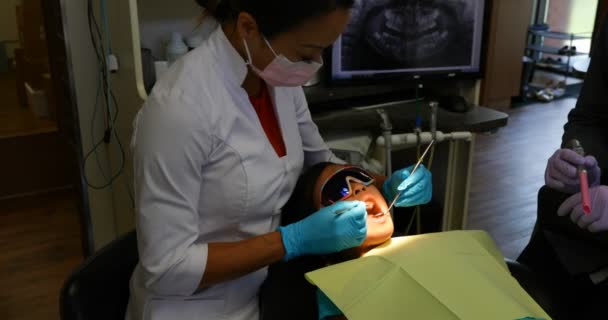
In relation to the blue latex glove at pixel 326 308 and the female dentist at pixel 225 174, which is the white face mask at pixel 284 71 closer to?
the female dentist at pixel 225 174

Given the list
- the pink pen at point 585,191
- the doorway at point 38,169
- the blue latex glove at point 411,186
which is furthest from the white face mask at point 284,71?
the doorway at point 38,169

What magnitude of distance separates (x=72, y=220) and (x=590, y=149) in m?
2.36

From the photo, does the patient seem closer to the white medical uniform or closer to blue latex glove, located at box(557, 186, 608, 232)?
the white medical uniform

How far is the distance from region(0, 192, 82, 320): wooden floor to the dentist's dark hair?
1624 mm

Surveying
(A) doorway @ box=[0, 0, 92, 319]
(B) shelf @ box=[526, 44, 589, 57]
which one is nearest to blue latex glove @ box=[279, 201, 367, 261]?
(A) doorway @ box=[0, 0, 92, 319]

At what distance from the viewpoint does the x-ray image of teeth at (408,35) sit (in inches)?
75.1

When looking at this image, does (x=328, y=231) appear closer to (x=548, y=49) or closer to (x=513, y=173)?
(x=513, y=173)

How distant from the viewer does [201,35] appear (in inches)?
76.6

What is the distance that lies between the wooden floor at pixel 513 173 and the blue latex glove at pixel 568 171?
1283 mm

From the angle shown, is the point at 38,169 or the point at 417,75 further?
the point at 38,169

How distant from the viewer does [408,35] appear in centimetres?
197

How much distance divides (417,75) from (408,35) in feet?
0.47

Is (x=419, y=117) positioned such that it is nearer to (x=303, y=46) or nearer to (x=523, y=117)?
(x=303, y=46)

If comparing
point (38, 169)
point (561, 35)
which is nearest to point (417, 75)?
point (38, 169)
